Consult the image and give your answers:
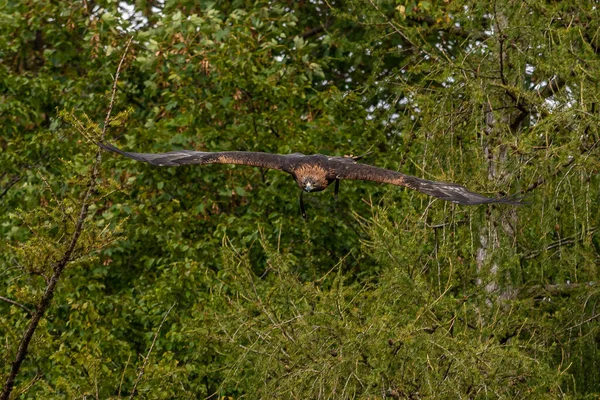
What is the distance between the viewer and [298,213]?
40.3 ft

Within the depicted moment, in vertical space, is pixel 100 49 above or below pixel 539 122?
below

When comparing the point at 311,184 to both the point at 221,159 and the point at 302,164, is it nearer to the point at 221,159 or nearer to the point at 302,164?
the point at 302,164

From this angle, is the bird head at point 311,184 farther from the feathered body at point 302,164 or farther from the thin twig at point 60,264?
the thin twig at point 60,264

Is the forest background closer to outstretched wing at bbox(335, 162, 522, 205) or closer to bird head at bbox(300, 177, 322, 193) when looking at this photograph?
outstretched wing at bbox(335, 162, 522, 205)

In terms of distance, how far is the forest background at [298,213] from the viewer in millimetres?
7105

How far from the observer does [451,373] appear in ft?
23.0

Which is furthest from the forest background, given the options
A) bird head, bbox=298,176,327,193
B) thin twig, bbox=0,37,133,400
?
bird head, bbox=298,176,327,193

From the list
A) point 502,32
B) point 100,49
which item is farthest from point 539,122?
point 100,49

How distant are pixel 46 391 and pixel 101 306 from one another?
338cm

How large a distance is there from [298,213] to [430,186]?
466 cm

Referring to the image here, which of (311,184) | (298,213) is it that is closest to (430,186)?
(311,184)

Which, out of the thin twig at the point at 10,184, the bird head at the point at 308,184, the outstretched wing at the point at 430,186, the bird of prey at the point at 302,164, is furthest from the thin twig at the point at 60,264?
the thin twig at the point at 10,184

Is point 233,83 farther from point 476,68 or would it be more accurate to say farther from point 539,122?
point 539,122

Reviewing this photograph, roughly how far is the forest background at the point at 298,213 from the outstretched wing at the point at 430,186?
224mm
